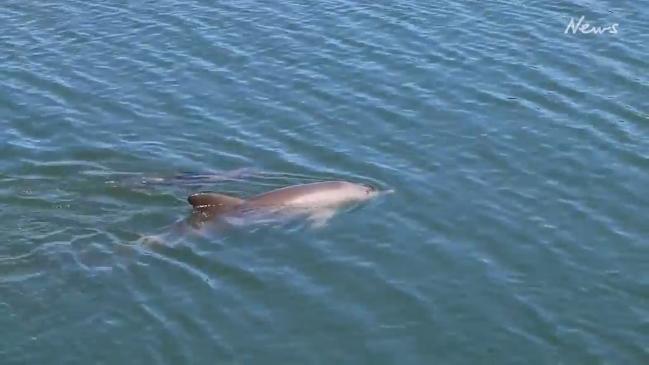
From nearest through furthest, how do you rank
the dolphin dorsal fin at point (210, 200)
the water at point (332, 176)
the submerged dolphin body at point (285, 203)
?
the water at point (332, 176) < the dolphin dorsal fin at point (210, 200) < the submerged dolphin body at point (285, 203)

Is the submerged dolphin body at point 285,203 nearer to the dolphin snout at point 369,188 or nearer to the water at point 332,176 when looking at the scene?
the dolphin snout at point 369,188

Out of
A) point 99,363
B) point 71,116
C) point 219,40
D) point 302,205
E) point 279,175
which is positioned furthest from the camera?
point 219,40

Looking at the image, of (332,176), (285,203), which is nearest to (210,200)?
(285,203)

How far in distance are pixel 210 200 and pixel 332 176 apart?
4064 millimetres

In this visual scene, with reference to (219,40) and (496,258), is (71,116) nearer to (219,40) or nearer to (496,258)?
(219,40)

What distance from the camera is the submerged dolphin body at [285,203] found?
24938mm

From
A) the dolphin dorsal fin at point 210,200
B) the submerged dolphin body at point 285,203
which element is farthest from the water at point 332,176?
the dolphin dorsal fin at point 210,200

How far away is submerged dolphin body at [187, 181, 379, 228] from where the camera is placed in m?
24.9

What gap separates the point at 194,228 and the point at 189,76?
9354 mm

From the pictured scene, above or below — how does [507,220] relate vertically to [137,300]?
above

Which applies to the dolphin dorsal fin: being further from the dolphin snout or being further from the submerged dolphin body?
the dolphin snout

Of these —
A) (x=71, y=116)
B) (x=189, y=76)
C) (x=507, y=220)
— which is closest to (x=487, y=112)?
(x=507, y=220)

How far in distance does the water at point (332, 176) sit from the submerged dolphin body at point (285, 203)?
42 cm

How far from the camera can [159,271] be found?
76.3 feet
